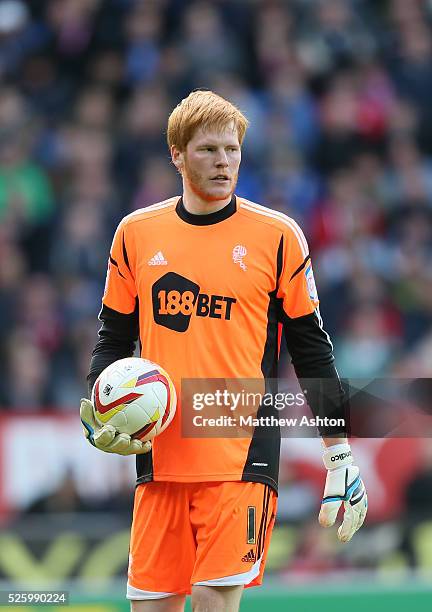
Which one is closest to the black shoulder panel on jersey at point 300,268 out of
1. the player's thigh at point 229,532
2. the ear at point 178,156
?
the ear at point 178,156

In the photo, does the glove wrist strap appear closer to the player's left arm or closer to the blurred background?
the player's left arm

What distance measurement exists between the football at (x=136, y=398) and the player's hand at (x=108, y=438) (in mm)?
26

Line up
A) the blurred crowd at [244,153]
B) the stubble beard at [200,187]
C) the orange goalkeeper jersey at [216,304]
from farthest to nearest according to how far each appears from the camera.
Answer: the blurred crowd at [244,153] < the stubble beard at [200,187] < the orange goalkeeper jersey at [216,304]

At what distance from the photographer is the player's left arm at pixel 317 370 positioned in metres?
4.89

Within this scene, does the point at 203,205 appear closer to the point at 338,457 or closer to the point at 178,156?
the point at 178,156

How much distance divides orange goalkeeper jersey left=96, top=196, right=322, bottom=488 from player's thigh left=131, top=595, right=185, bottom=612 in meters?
0.46

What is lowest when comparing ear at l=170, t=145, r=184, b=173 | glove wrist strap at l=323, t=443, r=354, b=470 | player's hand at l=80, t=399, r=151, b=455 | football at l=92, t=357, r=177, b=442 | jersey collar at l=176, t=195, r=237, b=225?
glove wrist strap at l=323, t=443, r=354, b=470

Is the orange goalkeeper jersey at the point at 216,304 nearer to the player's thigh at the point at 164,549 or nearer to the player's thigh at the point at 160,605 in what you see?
the player's thigh at the point at 164,549

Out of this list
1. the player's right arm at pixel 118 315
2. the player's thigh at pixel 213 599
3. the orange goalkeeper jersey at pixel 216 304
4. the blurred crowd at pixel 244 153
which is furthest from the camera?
the blurred crowd at pixel 244 153

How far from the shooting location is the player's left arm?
192 inches

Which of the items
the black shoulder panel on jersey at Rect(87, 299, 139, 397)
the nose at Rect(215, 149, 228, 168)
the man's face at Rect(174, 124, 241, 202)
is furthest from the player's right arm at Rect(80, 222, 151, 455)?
the nose at Rect(215, 149, 228, 168)

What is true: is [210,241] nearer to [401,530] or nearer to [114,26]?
[401,530]

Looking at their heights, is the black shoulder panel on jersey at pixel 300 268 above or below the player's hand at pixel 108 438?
above

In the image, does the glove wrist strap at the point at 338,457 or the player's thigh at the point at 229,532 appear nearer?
the player's thigh at the point at 229,532
